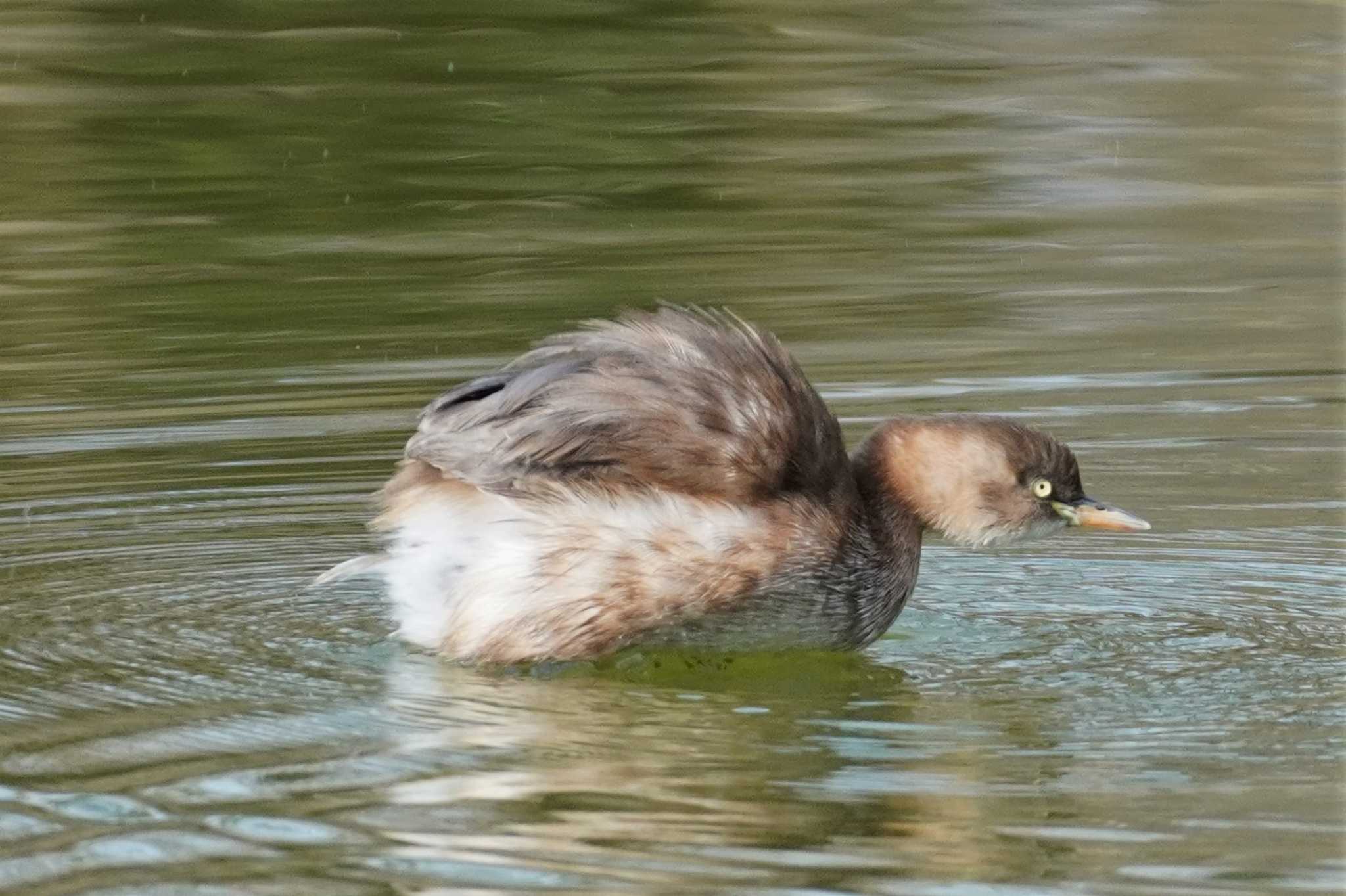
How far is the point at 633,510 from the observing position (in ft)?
19.0

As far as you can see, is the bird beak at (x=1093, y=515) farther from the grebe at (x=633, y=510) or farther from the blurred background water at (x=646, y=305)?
the grebe at (x=633, y=510)

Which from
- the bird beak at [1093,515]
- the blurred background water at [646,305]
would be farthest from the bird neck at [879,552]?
the bird beak at [1093,515]

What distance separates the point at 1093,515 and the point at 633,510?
4.30 feet

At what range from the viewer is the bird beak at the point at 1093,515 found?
21.1 ft

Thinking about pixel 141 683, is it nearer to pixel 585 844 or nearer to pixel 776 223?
pixel 585 844

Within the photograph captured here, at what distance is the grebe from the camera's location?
577 centimetres

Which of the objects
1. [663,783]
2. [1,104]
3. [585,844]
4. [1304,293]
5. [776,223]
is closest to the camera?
[585,844]

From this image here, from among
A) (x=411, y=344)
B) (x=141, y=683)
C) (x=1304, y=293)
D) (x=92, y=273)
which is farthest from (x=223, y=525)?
(x=1304, y=293)

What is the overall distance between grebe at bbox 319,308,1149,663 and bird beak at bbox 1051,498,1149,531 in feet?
1.72

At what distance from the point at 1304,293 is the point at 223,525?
4.90 meters

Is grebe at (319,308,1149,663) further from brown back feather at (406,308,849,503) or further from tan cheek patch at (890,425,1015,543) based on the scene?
tan cheek patch at (890,425,1015,543)

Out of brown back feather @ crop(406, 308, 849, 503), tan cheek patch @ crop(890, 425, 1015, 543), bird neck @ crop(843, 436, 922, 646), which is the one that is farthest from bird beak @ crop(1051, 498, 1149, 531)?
brown back feather @ crop(406, 308, 849, 503)

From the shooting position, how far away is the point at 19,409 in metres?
8.71

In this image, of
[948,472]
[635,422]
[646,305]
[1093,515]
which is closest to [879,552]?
[948,472]
